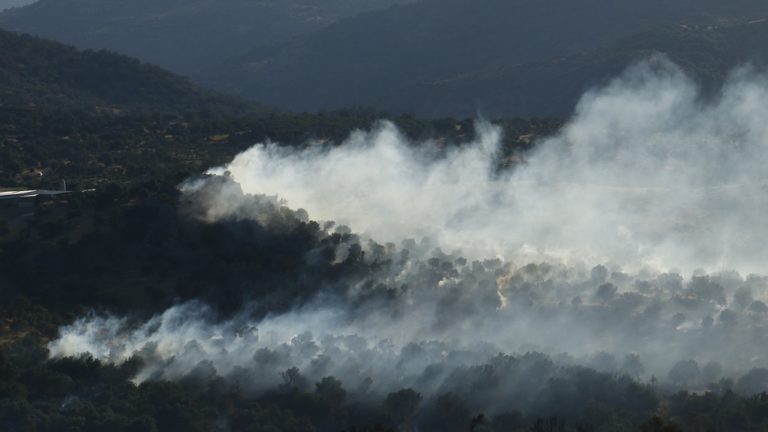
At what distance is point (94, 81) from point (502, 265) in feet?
392

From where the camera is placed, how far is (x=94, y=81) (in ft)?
580

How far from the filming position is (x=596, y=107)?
136 meters

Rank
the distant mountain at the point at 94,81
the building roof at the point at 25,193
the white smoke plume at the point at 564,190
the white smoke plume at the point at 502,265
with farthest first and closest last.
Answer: the distant mountain at the point at 94,81 → the building roof at the point at 25,193 → the white smoke plume at the point at 564,190 → the white smoke plume at the point at 502,265

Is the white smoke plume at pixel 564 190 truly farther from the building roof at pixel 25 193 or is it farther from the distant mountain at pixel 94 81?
the distant mountain at pixel 94 81

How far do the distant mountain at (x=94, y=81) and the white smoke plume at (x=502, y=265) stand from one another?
70324 millimetres

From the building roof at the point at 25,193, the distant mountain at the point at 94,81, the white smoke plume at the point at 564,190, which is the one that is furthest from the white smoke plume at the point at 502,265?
the distant mountain at the point at 94,81

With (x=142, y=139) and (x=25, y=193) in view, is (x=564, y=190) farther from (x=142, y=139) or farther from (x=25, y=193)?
(x=142, y=139)

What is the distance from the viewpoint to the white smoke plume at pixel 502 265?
185 feet

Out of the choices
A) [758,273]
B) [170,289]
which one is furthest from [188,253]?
[758,273]

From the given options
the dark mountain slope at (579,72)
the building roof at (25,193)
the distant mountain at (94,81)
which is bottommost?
the dark mountain slope at (579,72)

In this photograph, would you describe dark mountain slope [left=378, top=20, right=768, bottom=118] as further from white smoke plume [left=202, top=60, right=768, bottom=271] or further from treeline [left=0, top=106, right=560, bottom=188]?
treeline [left=0, top=106, right=560, bottom=188]

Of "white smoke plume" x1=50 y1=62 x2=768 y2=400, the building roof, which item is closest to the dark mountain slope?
"white smoke plume" x1=50 y1=62 x2=768 y2=400

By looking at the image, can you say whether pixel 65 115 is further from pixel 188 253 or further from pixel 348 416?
pixel 348 416

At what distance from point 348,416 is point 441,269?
16622 mm
